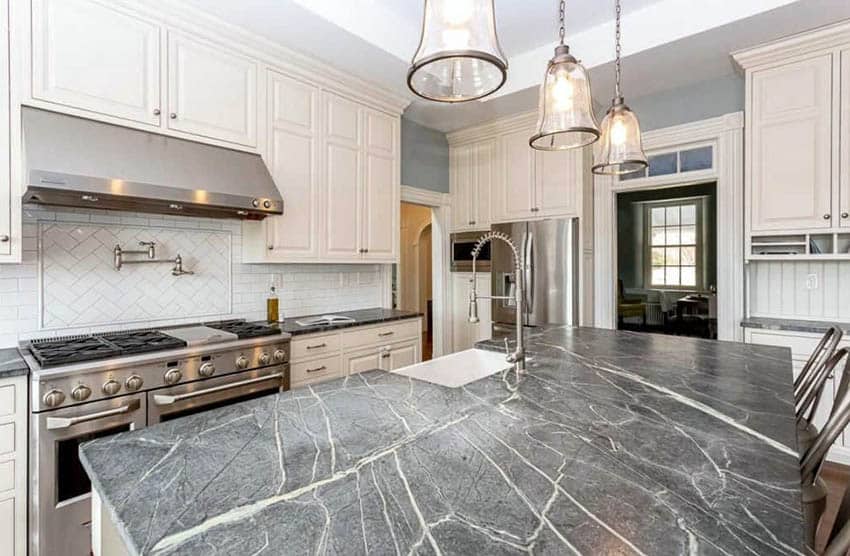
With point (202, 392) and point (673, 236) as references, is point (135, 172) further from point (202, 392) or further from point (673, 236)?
point (673, 236)

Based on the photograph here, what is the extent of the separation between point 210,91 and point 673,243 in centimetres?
378

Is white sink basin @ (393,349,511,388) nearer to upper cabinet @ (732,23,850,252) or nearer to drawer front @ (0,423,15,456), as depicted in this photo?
drawer front @ (0,423,15,456)

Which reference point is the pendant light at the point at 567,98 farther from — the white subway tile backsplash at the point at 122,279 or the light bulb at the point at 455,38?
the white subway tile backsplash at the point at 122,279

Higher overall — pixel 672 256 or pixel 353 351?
pixel 672 256

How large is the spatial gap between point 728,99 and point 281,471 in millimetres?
4095

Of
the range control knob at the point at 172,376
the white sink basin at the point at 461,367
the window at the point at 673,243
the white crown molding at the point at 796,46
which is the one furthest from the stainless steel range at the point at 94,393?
the white crown molding at the point at 796,46

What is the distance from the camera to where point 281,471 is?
32.8 inches

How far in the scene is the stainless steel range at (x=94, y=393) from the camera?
1735 millimetres

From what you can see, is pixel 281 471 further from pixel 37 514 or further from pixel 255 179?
pixel 255 179

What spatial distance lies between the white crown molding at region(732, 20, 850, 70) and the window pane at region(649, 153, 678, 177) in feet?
2.65

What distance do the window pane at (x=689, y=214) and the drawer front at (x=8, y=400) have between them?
4.48m

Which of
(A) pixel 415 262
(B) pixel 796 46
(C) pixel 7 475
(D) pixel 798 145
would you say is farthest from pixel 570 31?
(A) pixel 415 262

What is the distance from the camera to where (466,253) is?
4531mm

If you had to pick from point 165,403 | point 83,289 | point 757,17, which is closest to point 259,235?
point 83,289
